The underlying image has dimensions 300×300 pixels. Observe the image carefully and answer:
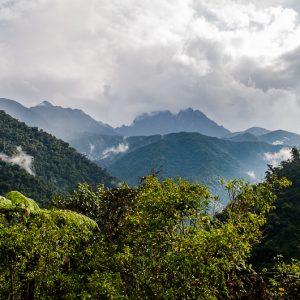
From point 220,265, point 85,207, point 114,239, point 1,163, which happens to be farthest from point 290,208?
point 1,163

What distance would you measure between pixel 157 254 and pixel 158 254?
0.28ft

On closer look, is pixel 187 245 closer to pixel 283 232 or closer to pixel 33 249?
pixel 33 249

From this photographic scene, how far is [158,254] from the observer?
10.9m

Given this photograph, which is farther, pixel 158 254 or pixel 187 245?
pixel 158 254

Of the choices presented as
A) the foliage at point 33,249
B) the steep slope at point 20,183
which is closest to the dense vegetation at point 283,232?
the foliage at point 33,249

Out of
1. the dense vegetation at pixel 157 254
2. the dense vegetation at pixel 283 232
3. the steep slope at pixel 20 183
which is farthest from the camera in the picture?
the steep slope at pixel 20 183

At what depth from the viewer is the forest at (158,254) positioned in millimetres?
8719

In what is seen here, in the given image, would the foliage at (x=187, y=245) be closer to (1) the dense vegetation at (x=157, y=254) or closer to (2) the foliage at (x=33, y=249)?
(1) the dense vegetation at (x=157, y=254)

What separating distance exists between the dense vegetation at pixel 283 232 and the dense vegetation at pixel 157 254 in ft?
113

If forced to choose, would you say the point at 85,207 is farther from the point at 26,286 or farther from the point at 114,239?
the point at 26,286

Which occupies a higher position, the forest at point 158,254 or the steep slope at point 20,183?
the steep slope at point 20,183

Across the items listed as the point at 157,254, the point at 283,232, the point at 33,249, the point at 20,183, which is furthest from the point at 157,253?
the point at 20,183

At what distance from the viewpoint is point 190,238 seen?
941 centimetres

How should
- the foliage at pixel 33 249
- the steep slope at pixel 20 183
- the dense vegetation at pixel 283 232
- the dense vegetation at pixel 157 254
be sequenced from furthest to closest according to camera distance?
the steep slope at pixel 20 183, the dense vegetation at pixel 283 232, the foliage at pixel 33 249, the dense vegetation at pixel 157 254
